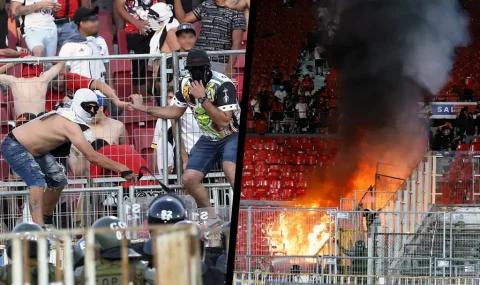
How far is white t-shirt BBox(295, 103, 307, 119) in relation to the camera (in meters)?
14.8

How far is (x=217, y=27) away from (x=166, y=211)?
5.60 feet

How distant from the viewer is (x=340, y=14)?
57.5 ft

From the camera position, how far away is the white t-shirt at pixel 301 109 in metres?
14.8

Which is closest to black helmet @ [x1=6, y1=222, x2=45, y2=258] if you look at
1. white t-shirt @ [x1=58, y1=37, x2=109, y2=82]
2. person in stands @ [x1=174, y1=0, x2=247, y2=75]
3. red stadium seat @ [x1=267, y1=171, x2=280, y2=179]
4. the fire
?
white t-shirt @ [x1=58, y1=37, x2=109, y2=82]

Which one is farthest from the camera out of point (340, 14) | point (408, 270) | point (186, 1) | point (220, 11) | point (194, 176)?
point (340, 14)

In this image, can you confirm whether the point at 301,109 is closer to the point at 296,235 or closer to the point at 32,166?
the point at 296,235

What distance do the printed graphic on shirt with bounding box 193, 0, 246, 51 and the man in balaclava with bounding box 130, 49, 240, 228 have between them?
0.78 metres

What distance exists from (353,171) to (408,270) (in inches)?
189

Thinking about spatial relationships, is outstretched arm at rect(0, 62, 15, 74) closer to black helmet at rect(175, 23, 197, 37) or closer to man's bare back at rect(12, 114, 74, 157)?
man's bare back at rect(12, 114, 74, 157)

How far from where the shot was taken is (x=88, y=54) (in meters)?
6.04

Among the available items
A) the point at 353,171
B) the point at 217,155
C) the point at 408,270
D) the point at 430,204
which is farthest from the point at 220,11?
the point at 353,171

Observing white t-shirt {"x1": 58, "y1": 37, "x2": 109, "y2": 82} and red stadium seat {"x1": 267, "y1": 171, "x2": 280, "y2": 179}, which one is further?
red stadium seat {"x1": 267, "y1": 171, "x2": 280, "y2": 179}

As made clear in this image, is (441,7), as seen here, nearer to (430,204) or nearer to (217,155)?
(430,204)

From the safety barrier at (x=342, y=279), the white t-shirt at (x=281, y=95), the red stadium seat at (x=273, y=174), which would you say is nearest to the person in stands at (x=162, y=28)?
the safety barrier at (x=342, y=279)
